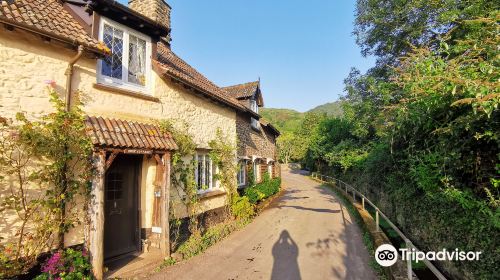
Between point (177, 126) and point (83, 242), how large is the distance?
414cm

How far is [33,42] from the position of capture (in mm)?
5422

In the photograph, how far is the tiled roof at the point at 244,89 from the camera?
1727 centimetres

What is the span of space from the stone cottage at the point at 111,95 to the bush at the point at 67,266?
0.67 feet

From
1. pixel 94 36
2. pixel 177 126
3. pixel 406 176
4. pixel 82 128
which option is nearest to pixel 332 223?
pixel 406 176

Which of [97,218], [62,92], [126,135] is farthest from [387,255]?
[62,92]

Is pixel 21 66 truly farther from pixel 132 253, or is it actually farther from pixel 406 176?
pixel 406 176

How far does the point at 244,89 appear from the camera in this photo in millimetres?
18047

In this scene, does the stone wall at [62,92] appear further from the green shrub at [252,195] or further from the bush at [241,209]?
the green shrub at [252,195]

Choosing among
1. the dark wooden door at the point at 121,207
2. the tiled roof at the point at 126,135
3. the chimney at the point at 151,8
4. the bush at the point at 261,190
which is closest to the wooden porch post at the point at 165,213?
the tiled roof at the point at 126,135

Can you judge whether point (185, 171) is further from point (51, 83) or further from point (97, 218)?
point (51, 83)

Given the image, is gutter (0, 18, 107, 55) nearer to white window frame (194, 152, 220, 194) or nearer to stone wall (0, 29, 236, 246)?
stone wall (0, 29, 236, 246)

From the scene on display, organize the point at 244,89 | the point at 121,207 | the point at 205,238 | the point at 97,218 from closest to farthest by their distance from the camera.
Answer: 1. the point at 97,218
2. the point at 121,207
3. the point at 205,238
4. the point at 244,89

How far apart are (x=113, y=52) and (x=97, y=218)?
14.2ft

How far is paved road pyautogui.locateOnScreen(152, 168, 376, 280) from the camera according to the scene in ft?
20.8
